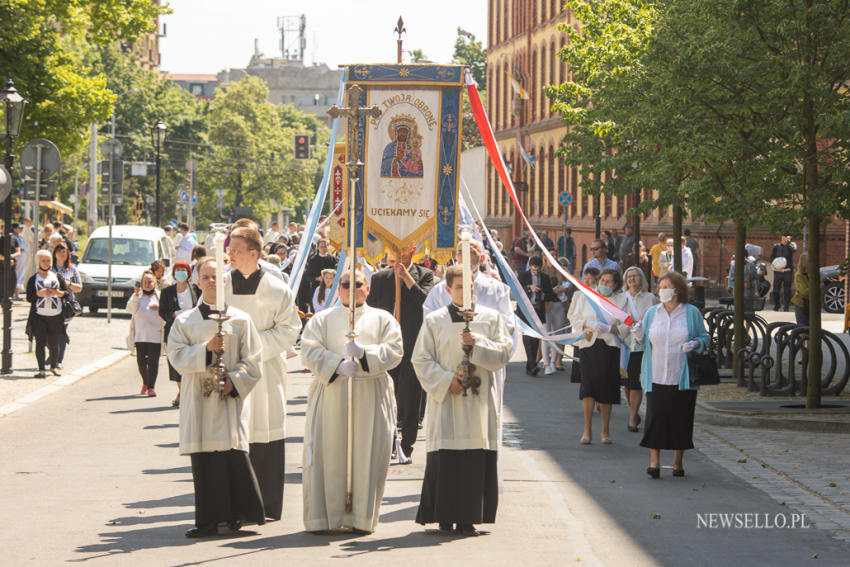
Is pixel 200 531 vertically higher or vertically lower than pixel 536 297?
lower

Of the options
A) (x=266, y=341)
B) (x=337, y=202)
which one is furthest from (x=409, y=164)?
(x=266, y=341)

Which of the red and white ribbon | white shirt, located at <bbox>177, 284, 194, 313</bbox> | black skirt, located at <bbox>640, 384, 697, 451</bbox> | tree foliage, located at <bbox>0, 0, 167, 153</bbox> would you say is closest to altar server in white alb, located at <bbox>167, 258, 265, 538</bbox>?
black skirt, located at <bbox>640, 384, 697, 451</bbox>

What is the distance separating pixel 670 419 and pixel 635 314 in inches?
105

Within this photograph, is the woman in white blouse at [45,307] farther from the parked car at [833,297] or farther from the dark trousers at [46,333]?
the parked car at [833,297]

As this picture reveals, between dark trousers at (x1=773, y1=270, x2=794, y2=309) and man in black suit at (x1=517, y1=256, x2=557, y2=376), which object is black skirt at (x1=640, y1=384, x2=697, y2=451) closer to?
man in black suit at (x1=517, y1=256, x2=557, y2=376)

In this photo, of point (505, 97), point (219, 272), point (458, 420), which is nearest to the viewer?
point (219, 272)

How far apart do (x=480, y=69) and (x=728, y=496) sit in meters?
86.7

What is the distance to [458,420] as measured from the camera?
903 centimetres

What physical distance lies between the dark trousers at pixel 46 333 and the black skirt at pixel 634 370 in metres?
8.35

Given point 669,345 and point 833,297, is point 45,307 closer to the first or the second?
point 669,345

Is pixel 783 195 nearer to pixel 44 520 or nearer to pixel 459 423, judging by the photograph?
pixel 459 423

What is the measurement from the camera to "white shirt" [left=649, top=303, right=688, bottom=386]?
11562 mm

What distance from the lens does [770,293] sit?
39469 mm

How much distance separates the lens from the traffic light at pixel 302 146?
53.1m
